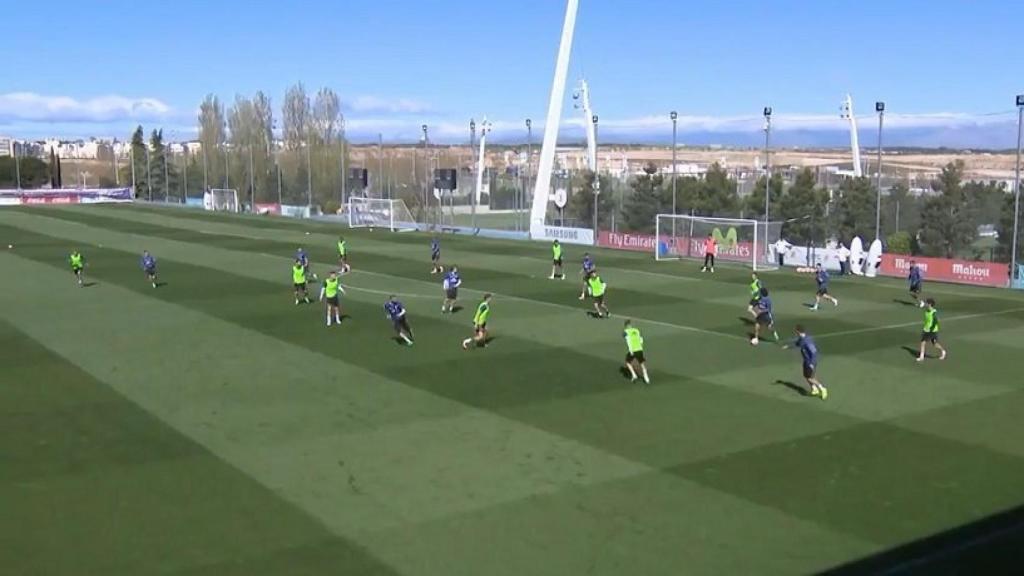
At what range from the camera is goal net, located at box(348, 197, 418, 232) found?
77.2 meters

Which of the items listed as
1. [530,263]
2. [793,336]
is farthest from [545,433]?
[530,263]

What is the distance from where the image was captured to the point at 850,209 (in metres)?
52.9

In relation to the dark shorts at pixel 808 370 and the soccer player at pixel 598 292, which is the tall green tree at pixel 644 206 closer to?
the soccer player at pixel 598 292

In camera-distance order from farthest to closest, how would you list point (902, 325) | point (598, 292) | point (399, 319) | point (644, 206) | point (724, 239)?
point (644, 206) < point (724, 239) < point (598, 292) < point (902, 325) < point (399, 319)

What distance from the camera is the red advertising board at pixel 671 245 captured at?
50.2m

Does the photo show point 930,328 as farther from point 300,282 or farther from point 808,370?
point 300,282

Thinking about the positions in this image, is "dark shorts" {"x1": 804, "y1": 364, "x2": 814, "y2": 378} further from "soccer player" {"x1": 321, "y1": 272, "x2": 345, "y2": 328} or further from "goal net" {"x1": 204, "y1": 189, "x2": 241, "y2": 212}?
"goal net" {"x1": 204, "y1": 189, "x2": 241, "y2": 212}

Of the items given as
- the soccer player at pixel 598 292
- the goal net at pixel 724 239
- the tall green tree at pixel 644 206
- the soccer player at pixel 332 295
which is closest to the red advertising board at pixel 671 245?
the goal net at pixel 724 239

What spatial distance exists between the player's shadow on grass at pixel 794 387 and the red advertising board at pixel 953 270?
78.6ft

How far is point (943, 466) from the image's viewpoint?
50.2 feet

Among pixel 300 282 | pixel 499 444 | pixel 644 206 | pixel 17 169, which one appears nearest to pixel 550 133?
pixel 644 206

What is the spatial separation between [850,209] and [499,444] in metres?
41.7

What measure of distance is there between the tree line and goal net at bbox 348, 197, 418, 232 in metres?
15.9

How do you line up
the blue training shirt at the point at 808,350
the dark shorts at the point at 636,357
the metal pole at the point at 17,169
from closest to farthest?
the blue training shirt at the point at 808,350 < the dark shorts at the point at 636,357 < the metal pole at the point at 17,169
